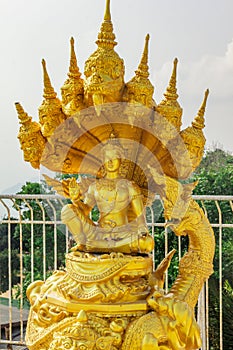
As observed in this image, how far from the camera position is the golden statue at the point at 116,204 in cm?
182

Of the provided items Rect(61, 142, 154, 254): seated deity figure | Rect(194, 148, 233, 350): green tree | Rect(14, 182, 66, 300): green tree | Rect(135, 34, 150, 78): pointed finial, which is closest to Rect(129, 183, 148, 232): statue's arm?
Rect(61, 142, 154, 254): seated deity figure

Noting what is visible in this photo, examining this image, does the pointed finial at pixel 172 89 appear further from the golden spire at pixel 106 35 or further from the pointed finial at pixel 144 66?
the golden spire at pixel 106 35

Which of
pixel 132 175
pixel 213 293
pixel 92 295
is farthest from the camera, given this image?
A: pixel 213 293

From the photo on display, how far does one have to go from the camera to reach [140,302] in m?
1.84

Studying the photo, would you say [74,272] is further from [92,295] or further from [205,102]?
[205,102]

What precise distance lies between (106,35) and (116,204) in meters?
0.63

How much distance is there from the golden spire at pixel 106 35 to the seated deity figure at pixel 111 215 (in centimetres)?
37

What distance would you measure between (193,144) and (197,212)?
0.29m

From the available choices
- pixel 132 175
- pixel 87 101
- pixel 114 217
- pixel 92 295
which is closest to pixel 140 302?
pixel 92 295

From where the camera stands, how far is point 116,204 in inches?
76.4

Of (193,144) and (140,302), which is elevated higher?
(193,144)

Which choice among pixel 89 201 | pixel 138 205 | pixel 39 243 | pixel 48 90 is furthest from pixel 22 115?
pixel 39 243

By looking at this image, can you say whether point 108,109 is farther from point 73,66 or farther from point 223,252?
point 223,252

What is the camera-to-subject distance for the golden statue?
71.5 inches
